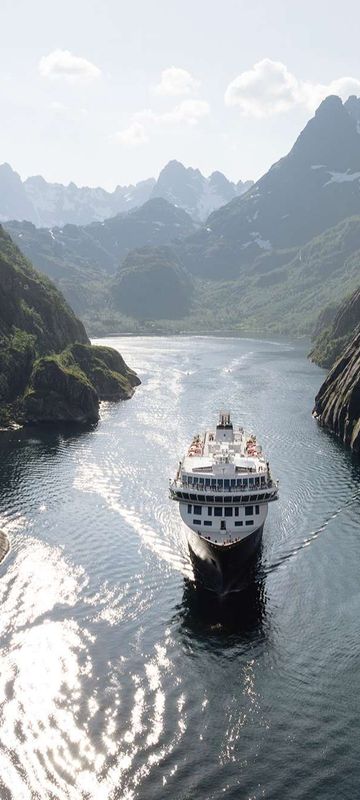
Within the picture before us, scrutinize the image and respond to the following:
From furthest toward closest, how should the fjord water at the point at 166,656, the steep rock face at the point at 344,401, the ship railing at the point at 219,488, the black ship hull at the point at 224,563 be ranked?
the steep rock face at the point at 344,401, the ship railing at the point at 219,488, the black ship hull at the point at 224,563, the fjord water at the point at 166,656

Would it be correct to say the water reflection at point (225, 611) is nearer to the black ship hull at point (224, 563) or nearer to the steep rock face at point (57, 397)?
the black ship hull at point (224, 563)

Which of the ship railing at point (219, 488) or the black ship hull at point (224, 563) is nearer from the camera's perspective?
the black ship hull at point (224, 563)

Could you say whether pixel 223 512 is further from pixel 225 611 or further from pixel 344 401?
pixel 344 401

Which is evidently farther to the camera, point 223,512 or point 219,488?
point 219,488

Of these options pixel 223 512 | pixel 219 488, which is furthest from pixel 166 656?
pixel 219 488

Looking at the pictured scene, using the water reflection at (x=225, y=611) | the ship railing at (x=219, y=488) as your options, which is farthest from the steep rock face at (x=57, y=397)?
the water reflection at (x=225, y=611)

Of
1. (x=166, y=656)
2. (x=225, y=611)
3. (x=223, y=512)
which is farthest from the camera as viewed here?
(x=223, y=512)

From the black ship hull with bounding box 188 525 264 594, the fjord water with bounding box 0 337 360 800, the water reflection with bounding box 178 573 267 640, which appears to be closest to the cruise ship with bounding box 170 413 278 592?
the black ship hull with bounding box 188 525 264 594
